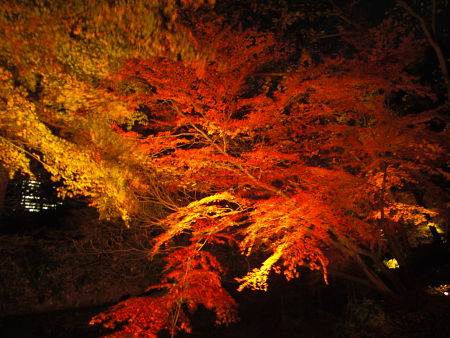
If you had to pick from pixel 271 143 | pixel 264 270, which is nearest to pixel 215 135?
pixel 271 143

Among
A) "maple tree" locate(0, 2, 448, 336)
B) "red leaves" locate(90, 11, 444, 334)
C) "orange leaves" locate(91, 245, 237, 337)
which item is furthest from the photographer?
"orange leaves" locate(91, 245, 237, 337)

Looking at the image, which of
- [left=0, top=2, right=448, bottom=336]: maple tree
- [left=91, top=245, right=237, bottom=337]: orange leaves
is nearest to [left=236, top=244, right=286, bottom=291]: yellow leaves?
[left=0, top=2, right=448, bottom=336]: maple tree

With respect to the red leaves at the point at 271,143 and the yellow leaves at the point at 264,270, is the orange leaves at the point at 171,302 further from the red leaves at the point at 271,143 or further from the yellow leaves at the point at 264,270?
the yellow leaves at the point at 264,270

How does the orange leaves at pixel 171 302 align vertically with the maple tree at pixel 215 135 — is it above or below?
below

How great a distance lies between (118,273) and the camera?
45.1ft

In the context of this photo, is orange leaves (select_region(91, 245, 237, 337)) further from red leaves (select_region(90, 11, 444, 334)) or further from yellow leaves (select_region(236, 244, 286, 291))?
yellow leaves (select_region(236, 244, 286, 291))

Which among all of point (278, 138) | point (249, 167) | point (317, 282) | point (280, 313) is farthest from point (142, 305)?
point (317, 282)

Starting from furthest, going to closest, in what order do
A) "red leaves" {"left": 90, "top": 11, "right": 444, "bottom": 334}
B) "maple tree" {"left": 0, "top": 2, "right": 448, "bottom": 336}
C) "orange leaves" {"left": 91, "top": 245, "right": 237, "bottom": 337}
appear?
"orange leaves" {"left": 91, "top": 245, "right": 237, "bottom": 337} < "red leaves" {"left": 90, "top": 11, "right": 444, "bottom": 334} < "maple tree" {"left": 0, "top": 2, "right": 448, "bottom": 336}

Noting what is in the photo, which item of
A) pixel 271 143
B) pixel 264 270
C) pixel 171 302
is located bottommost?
pixel 171 302

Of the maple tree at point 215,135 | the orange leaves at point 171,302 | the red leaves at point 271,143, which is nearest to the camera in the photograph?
the maple tree at point 215,135

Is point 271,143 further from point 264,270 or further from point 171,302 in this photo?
point 171,302

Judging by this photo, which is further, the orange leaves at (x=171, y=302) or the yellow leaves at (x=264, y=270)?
the orange leaves at (x=171, y=302)

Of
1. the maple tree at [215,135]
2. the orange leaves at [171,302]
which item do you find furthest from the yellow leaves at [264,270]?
the orange leaves at [171,302]

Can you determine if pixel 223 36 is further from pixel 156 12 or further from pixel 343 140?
pixel 343 140
